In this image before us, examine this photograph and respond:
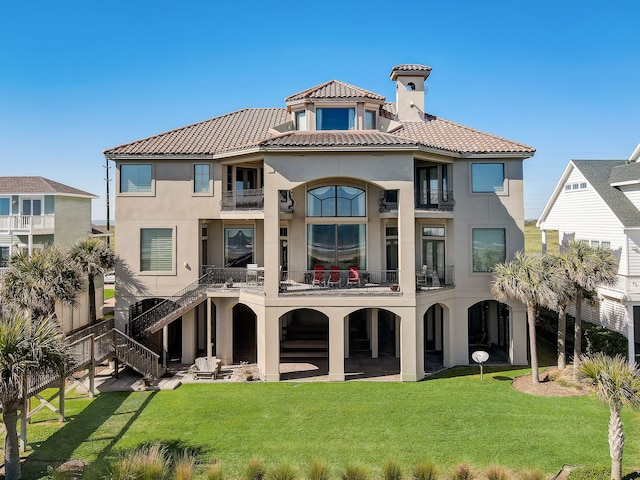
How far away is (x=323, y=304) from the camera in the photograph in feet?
58.6

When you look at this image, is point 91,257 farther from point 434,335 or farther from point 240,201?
point 434,335

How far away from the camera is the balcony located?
25.9 meters

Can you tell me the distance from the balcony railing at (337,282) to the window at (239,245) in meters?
2.31

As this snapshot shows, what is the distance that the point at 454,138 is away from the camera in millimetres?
21625

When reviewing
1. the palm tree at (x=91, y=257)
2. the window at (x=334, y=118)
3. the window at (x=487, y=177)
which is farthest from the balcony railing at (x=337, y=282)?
the palm tree at (x=91, y=257)

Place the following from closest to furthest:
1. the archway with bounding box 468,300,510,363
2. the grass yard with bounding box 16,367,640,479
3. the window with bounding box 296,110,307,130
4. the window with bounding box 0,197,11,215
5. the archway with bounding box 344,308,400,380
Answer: the grass yard with bounding box 16,367,640,479 < the archway with bounding box 344,308,400,380 < the window with bounding box 296,110,307,130 < the archway with bounding box 468,300,510,363 < the window with bounding box 0,197,11,215

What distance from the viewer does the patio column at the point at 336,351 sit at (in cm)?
1778

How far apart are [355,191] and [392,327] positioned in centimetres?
798

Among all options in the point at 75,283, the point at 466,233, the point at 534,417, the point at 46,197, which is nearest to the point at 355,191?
the point at 466,233

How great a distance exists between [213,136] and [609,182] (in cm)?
2249

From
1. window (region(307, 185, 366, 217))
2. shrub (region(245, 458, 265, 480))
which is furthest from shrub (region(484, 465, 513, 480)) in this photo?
window (region(307, 185, 366, 217))

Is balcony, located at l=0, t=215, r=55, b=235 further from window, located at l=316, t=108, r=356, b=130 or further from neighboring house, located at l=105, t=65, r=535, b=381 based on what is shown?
window, located at l=316, t=108, r=356, b=130

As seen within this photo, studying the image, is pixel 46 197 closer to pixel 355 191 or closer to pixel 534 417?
pixel 355 191

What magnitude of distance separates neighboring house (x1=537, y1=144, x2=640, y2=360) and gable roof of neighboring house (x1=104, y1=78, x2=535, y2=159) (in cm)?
634
